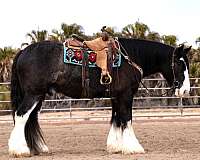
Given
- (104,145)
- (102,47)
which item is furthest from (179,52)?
(104,145)

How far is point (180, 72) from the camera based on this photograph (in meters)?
8.23

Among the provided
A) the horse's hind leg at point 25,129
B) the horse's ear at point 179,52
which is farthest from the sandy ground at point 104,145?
the horse's ear at point 179,52

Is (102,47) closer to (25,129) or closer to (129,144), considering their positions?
(129,144)

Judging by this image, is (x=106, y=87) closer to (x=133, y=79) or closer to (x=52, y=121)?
(x=133, y=79)

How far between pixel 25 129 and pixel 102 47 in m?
1.87

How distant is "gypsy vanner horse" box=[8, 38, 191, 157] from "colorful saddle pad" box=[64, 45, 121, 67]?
79 mm

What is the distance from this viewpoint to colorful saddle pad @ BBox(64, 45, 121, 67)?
7857mm

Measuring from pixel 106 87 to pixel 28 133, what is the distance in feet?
4.94

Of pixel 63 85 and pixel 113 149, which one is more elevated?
pixel 63 85

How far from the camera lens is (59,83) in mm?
7898

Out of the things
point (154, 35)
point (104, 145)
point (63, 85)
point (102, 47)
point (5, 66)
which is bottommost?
point (104, 145)

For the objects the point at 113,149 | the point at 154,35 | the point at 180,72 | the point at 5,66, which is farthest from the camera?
the point at 154,35

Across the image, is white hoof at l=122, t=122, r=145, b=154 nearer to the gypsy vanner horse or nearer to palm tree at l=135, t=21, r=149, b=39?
the gypsy vanner horse

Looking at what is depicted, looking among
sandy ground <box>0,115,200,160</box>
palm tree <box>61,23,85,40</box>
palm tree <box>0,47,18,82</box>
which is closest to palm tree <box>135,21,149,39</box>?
palm tree <box>61,23,85,40</box>
